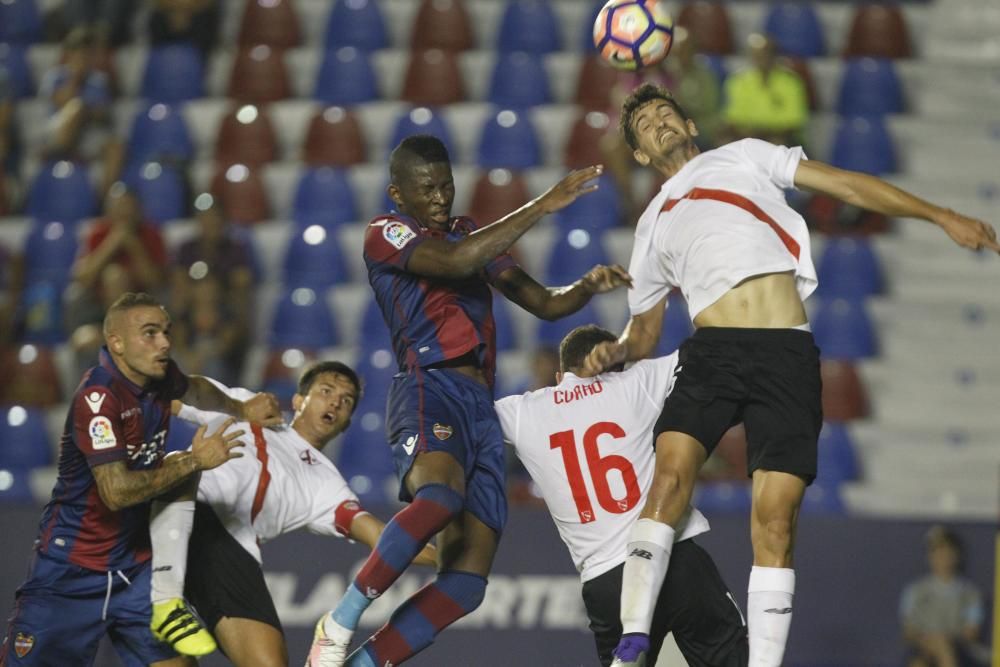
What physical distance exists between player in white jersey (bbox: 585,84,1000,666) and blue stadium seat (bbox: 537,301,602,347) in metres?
4.59

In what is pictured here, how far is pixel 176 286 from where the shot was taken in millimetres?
10680

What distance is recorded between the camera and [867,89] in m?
12.6

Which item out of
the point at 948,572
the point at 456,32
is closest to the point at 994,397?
the point at 948,572

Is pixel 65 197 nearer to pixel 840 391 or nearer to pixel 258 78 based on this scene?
pixel 258 78

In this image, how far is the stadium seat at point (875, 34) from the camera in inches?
512

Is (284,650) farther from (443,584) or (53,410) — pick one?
(53,410)

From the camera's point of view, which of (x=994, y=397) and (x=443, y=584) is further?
(x=994, y=397)

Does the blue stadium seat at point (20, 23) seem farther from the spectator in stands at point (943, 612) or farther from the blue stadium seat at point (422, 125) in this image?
the spectator in stands at point (943, 612)

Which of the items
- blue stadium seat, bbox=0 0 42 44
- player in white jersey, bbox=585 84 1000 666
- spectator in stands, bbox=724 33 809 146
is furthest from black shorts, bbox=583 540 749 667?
blue stadium seat, bbox=0 0 42 44

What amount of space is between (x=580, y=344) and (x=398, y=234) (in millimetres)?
918

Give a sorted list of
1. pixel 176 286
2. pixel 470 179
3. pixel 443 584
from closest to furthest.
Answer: pixel 443 584 < pixel 176 286 < pixel 470 179

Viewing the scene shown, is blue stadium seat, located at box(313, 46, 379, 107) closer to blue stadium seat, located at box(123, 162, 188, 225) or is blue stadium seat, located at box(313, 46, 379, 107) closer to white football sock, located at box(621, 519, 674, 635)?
blue stadium seat, located at box(123, 162, 188, 225)

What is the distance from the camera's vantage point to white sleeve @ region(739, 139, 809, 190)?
580 cm

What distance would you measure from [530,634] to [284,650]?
7.91ft
